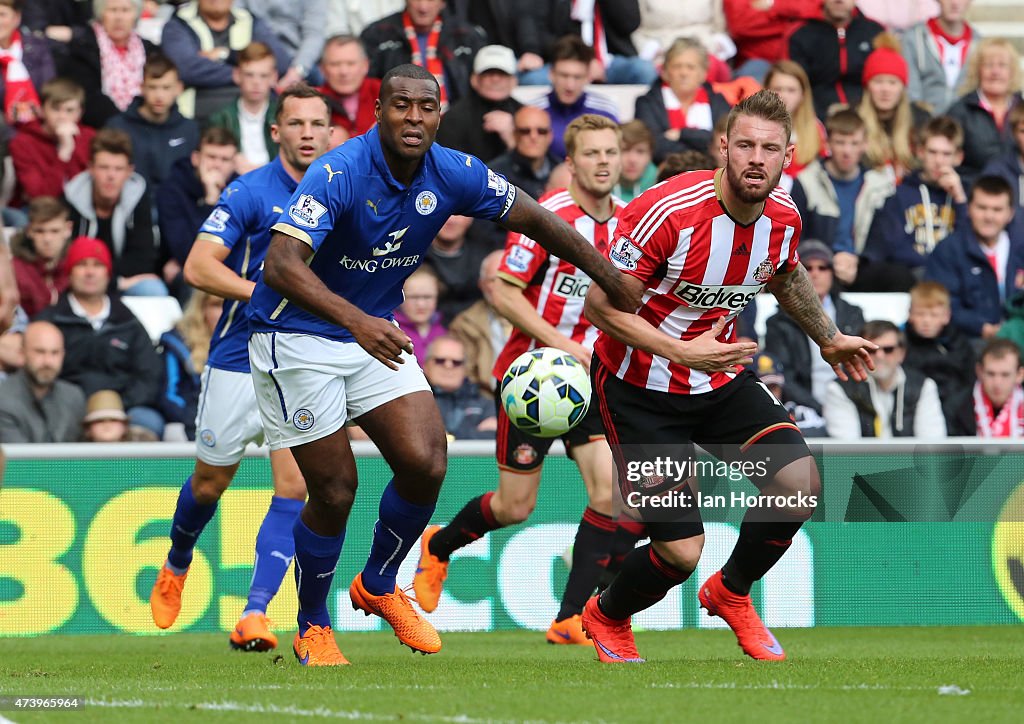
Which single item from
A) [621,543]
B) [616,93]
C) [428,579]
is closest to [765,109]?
[621,543]

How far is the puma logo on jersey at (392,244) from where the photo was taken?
22.2ft

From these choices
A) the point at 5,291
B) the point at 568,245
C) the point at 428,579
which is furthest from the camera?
the point at 428,579

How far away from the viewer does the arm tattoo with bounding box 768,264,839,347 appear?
284 inches

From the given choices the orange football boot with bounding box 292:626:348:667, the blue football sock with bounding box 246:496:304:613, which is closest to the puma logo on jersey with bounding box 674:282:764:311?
the orange football boot with bounding box 292:626:348:667

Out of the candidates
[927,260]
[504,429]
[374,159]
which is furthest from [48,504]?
[927,260]

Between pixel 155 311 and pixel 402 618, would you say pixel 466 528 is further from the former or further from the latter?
pixel 155 311

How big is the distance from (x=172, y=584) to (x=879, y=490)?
445cm

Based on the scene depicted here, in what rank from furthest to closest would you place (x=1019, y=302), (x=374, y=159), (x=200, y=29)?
(x=200, y=29) < (x=1019, y=302) < (x=374, y=159)

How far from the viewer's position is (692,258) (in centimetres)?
684

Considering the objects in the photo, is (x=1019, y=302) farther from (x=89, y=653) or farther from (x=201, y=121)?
(x=89, y=653)

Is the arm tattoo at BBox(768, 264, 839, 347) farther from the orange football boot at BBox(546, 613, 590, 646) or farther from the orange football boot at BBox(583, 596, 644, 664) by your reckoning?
the orange football boot at BBox(546, 613, 590, 646)

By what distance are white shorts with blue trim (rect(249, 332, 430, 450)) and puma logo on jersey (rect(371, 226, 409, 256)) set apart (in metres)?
0.42

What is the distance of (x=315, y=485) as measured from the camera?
22.6 feet

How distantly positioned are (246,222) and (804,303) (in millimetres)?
2855
